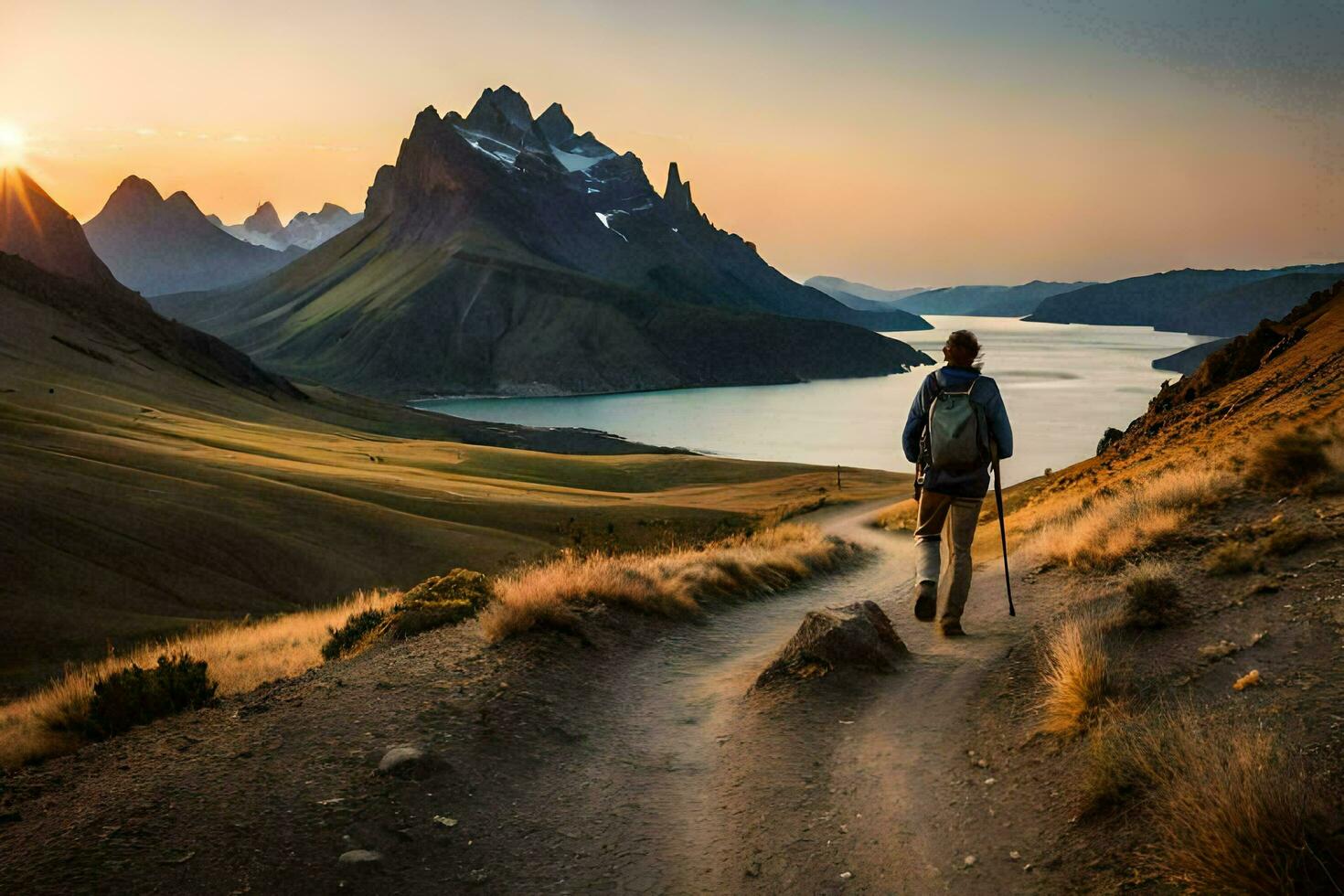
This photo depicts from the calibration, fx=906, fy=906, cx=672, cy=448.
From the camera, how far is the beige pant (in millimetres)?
8430

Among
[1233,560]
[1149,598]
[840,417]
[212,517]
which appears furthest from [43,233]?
[1233,560]

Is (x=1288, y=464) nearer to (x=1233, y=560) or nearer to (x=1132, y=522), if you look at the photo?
(x=1132, y=522)

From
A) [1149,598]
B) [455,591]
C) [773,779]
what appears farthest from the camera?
[455,591]

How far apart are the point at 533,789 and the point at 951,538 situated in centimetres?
459

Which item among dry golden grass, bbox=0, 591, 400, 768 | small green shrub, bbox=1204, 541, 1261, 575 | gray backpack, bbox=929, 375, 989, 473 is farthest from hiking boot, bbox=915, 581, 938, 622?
dry golden grass, bbox=0, 591, 400, 768

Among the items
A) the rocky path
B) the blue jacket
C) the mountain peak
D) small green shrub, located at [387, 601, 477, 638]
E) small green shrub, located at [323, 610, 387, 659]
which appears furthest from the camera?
the mountain peak

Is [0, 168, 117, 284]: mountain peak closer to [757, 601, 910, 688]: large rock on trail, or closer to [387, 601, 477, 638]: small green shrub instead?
[387, 601, 477, 638]: small green shrub

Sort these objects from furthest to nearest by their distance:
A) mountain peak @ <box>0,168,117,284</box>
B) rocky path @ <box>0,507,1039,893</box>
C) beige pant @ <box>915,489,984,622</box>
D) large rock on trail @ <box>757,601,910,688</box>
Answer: mountain peak @ <box>0,168,117,284</box> → beige pant @ <box>915,489,984,622</box> → large rock on trail @ <box>757,601,910,688</box> → rocky path @ <box>0,507,1039,893</box>

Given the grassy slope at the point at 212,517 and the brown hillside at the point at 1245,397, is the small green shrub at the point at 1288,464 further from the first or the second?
the grassy slope at the point at 212,517

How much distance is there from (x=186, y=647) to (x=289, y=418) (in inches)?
3058

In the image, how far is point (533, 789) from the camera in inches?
239

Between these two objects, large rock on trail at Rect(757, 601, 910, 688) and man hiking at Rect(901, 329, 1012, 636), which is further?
man hiking at Rect(901, 329, 1012, 636)

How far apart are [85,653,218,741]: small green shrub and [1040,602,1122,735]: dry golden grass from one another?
690 centimetres

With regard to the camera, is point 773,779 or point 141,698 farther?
point 141,698
